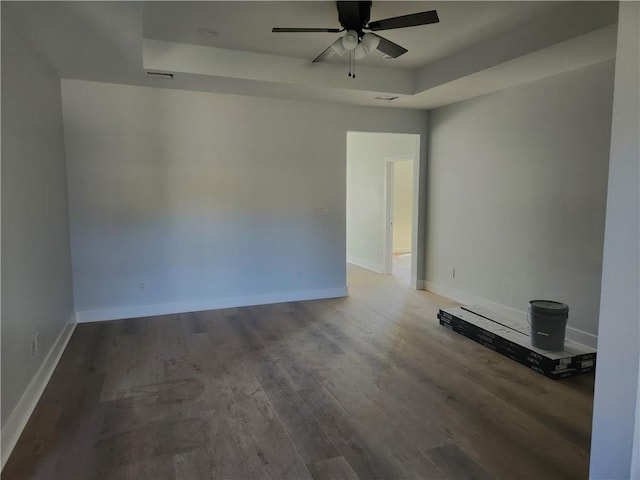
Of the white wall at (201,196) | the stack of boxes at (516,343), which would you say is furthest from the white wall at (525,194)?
the white wall at (201,196)

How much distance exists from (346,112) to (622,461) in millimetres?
4721

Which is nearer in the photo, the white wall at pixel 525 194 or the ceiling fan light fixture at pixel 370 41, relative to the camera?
the ceiling fan light fixture at pixel 370 41

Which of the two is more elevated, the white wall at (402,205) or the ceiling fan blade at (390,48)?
the ceiling fan blade at (390,48)

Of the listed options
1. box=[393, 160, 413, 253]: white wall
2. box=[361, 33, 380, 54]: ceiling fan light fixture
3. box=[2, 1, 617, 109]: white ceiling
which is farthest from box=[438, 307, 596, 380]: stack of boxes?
box=[393, 160, 413, 253]: white wall

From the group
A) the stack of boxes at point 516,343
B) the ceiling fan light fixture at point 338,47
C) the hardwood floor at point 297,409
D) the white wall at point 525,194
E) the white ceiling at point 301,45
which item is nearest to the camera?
the hardwood floor at point 297,409

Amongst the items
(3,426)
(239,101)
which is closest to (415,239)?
(239,101)

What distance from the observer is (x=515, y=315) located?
4613mm

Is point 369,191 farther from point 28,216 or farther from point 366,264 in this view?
point 28,216

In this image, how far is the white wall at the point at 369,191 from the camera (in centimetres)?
698

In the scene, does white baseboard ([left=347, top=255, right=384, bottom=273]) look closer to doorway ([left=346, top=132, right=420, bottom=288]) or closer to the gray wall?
doorway ([left=346, top=132, right=420, bottom=288])

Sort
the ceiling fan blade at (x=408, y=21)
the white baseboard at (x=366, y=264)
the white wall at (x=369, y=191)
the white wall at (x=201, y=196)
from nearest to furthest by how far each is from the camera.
A: the ceiling fan blade at (x=408, y=21), the white wall at (x=201, y=196), the white wall at (x=369, y=191), the white baseboard at (x=366, y=264)

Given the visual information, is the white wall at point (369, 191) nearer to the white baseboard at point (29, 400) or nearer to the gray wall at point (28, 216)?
the gray wall at point (28, 216)

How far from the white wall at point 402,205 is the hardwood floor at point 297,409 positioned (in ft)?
18.6

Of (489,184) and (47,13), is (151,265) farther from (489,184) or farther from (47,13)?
(489,184)
